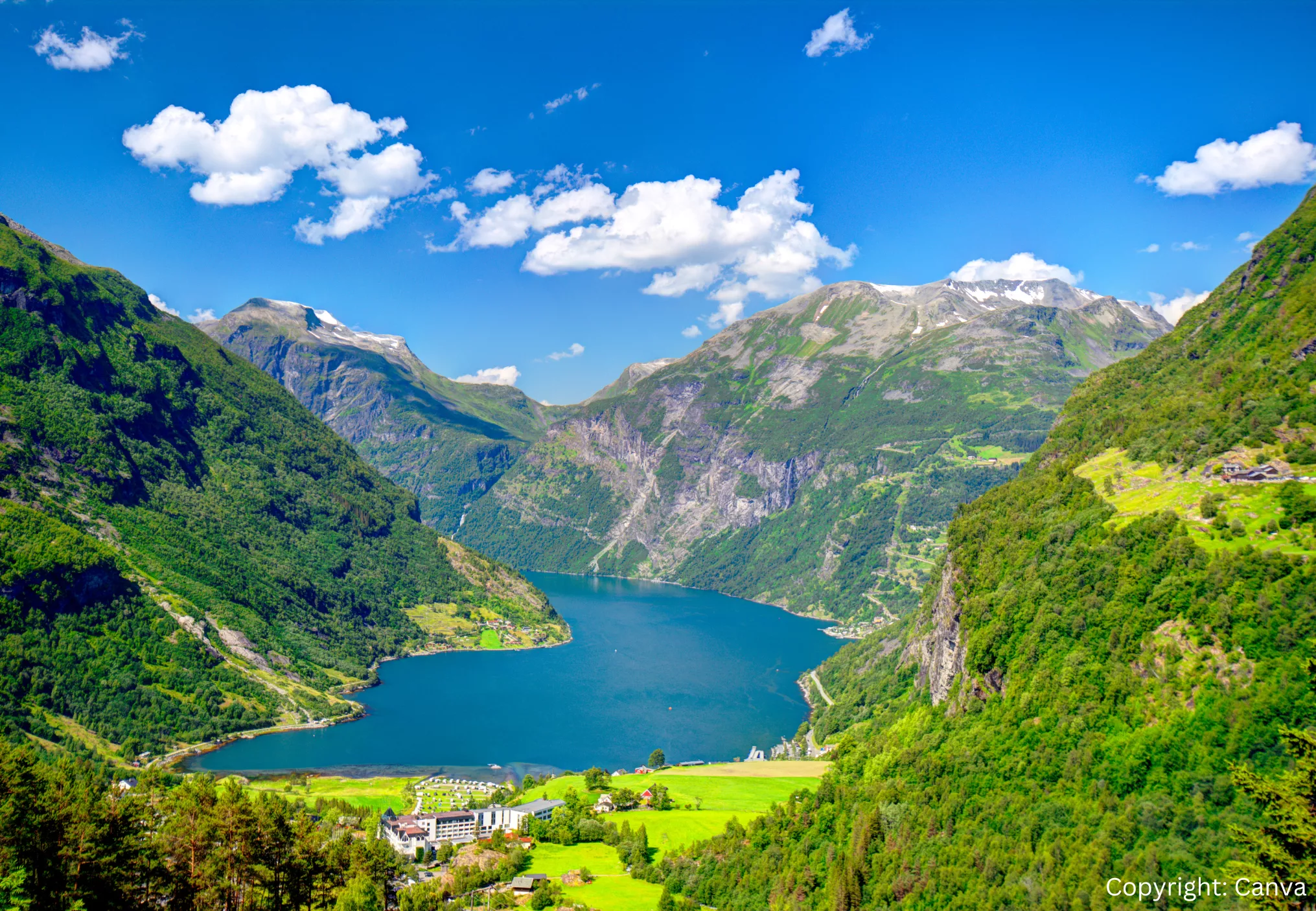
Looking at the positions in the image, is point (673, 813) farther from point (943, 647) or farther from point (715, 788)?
point (943, 647)

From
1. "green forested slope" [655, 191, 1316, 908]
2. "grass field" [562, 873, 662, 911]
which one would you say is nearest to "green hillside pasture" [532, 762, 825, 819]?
"green forested slope" [655, 191, 1316, 908]

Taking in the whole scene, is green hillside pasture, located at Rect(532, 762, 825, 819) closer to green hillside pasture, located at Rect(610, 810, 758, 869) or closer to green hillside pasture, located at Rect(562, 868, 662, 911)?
green hillside pasture, located at Rect(610, 810, 758, 869)

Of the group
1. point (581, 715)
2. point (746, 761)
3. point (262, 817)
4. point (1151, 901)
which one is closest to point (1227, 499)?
point (1151, 901)

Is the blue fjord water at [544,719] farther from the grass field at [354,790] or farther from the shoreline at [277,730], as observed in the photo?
the grass field at [354,790]

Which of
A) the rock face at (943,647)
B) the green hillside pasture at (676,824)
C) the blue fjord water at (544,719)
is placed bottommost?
the blue fjord water at (544,719)

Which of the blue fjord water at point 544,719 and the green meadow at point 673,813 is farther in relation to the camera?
the blue fjord water at point 544,719

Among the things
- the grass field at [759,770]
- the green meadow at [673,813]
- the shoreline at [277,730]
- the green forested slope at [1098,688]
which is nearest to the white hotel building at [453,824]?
the green meadow at [673,813]
